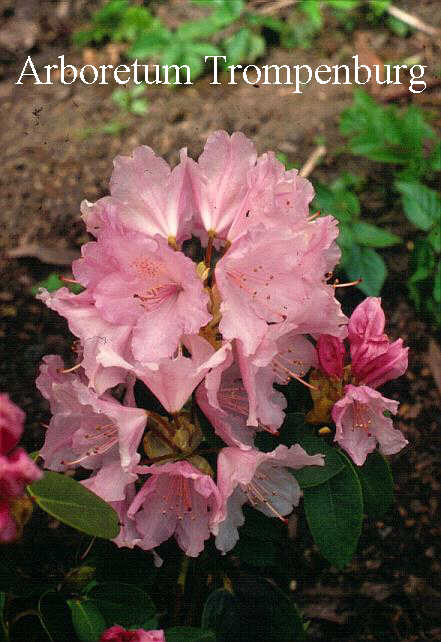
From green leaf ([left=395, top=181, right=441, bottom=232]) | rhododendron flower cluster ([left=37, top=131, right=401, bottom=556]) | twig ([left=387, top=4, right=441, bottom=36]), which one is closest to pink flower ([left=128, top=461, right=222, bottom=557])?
rhododendron flower cluster ([left=37, top=131, right=401, bottom=556])

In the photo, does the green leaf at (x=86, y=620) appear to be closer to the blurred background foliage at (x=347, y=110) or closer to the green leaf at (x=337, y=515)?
the green leaf at (x=337, y=515)

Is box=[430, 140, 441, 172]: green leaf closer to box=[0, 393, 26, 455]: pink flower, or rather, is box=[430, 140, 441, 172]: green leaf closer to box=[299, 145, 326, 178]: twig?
box=[299, 145, 326, 178]: twig

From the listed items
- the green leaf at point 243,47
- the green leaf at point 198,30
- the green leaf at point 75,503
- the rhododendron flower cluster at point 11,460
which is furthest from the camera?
the green leaf at point 243,47

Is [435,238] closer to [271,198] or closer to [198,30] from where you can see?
[271,198]

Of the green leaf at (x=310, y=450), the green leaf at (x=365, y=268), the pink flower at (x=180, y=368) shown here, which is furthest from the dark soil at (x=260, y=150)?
the pink flower at (x=180, y=368)

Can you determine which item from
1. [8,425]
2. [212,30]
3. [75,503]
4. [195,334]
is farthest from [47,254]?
[8,425]

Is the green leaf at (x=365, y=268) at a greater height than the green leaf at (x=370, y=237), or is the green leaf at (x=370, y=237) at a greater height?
the green leaf at (x=370, y=237)

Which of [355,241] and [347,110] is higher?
[347,110]

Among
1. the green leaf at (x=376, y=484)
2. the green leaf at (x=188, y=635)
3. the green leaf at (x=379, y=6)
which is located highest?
the green leaf at (x=379, y=6)
